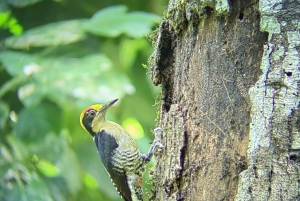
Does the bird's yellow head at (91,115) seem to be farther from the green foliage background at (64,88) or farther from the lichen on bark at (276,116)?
the lichen on bark at (276,116)

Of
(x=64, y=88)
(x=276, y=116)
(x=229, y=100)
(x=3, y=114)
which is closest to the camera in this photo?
(x=276, y=116)

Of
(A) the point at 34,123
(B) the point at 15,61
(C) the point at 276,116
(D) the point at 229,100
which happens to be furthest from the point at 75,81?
(C) the point at 276,116

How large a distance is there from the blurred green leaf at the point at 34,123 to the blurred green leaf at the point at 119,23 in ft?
2.67

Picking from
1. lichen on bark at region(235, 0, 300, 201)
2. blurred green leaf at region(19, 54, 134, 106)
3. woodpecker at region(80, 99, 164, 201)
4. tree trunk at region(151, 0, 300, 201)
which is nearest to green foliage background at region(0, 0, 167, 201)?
blurred green leaf at region(19, 54, 134, 106)

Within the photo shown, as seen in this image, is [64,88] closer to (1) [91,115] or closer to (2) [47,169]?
(1) [91,115]

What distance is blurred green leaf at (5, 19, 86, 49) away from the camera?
4234 millimetres

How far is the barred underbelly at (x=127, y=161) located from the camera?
439 centimetres

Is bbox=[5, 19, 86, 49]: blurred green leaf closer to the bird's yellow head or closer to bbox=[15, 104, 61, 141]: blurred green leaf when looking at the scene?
bbox=[15, 104, 61, 141]: blurred green leaf

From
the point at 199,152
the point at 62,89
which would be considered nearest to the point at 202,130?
the point at 199,152

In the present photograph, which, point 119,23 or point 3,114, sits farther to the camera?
point 3,114

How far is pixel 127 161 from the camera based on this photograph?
4.43m

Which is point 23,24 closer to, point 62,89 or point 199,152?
point 62,89

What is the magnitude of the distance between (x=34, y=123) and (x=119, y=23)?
3.58 ft

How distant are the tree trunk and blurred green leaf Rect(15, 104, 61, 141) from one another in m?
1.46
